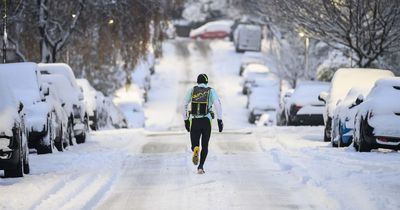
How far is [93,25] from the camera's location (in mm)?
32219

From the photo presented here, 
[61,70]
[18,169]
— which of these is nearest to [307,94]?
[61,70]

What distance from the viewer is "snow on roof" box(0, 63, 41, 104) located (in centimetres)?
1883

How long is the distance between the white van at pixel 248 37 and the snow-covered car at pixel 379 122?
68766 millimetres

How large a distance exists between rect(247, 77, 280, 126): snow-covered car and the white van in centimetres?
2898

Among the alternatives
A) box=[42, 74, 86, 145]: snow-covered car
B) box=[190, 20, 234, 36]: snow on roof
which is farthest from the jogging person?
box=[190, 20, 234, 36]: snow on roof

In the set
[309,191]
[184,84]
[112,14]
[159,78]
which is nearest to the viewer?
[309,191]

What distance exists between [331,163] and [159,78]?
2403 inches

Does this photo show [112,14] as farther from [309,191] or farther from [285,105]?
[309,191]

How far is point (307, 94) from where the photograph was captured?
98.2 feet

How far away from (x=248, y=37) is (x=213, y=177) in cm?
7463

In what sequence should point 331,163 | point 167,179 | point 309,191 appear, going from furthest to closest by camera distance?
point 331,163, point 167,179, point 309,191

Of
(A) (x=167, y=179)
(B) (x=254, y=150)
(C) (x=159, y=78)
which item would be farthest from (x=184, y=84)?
(A) (x=167, y=179)

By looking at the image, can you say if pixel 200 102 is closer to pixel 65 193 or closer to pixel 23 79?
pixel 65 193

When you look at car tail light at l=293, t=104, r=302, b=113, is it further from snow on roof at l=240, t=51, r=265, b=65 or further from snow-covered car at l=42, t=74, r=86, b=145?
snow on roof at l=240, t=51, r=265, b=65
